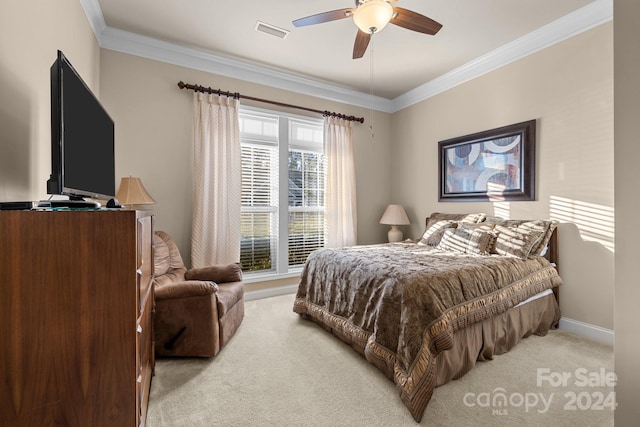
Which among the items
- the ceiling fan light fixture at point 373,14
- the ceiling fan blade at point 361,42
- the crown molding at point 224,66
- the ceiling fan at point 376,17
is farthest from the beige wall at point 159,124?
the ceiling fan light fixture at point 373,14

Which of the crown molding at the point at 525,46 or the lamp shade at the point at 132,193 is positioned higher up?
the crown molding at the point at 525,46

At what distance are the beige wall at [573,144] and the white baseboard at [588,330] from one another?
5 centimetres

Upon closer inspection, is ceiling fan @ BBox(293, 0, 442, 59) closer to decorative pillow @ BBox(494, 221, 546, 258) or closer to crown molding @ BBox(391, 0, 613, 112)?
crown molding @ BBox(391, 0, 613, 112)

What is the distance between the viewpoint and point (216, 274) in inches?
113

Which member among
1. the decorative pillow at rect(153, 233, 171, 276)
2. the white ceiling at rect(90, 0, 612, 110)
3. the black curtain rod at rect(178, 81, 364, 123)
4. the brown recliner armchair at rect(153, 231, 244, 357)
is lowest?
the brown recliner armchair at rect(153, 231, 244, 357)

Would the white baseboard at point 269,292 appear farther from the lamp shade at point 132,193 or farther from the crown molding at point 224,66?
the crown molding at point 224,66

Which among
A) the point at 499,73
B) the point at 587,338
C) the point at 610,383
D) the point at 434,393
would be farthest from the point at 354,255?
the point at 499,73

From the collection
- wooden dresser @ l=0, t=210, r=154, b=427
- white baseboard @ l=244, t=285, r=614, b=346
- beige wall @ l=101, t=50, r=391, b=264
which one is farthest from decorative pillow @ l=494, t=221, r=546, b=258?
beige wall @ l=101, t=50, r=391, b=264

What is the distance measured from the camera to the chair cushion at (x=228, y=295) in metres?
2.37

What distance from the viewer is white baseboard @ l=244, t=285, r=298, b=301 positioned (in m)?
3.83

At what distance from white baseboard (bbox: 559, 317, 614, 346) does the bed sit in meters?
0.12

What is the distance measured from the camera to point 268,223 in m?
4.07

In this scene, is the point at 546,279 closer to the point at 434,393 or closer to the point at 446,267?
the point at 446,267

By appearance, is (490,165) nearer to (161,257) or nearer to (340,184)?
(340,184)
